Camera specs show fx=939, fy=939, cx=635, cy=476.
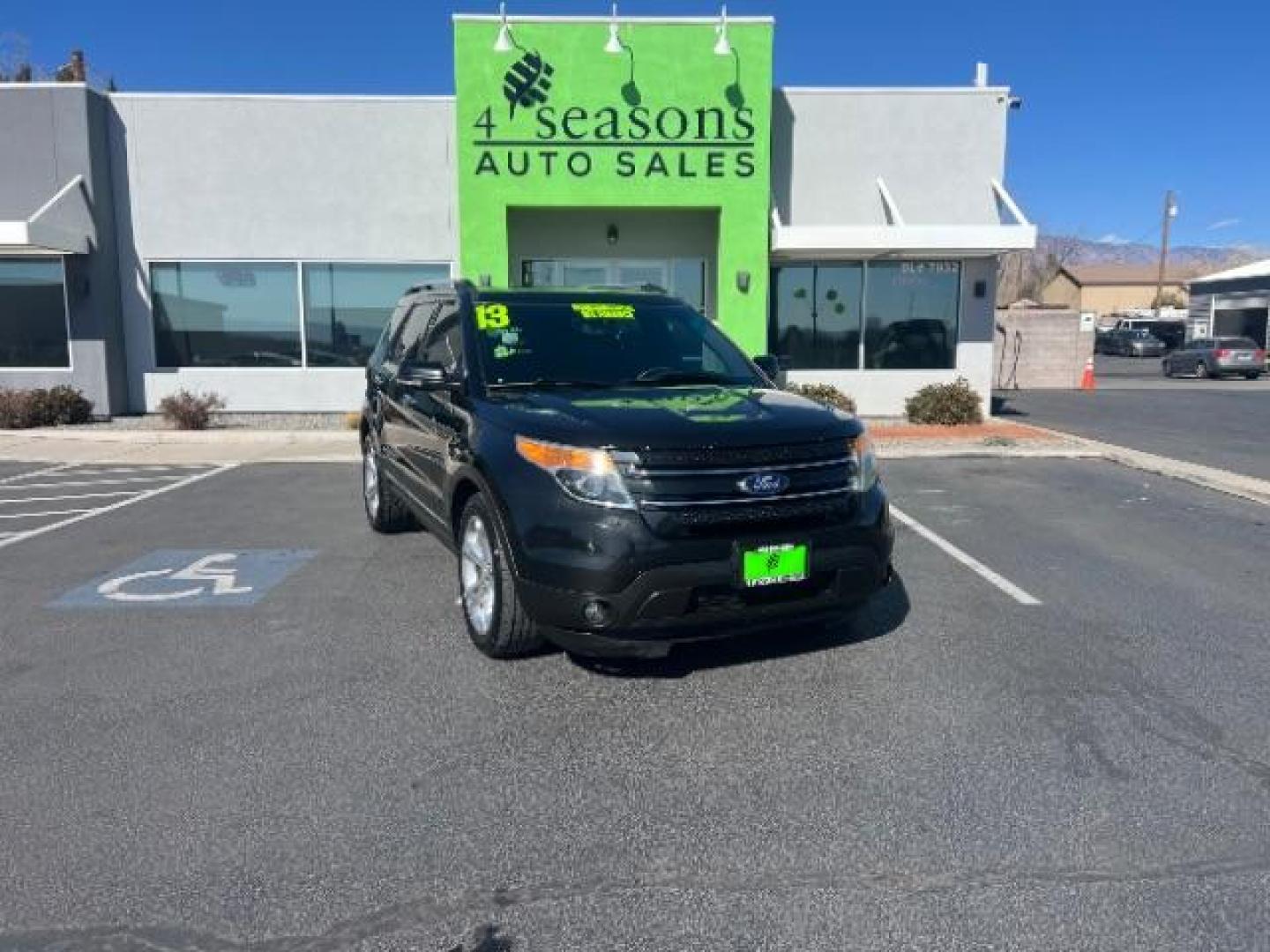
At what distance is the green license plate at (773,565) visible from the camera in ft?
13.2

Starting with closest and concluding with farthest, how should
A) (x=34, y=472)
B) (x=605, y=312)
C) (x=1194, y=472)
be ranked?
(x=605, y=312) < (x=1194, y=472) < (x=34, y=472)

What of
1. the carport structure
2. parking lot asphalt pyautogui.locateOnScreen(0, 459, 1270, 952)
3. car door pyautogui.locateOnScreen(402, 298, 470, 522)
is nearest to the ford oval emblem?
parking lot asphalt pyautogui.locateOnScreen(0, 459, 1270, 952)

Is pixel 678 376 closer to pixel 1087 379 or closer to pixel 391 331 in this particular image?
pixel 391 331

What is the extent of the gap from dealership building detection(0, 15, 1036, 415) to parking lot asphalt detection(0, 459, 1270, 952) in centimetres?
1006

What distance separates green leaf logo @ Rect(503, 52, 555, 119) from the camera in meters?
14.3

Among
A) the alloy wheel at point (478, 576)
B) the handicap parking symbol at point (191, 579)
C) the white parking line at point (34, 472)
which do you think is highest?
the alloy wheel at point (478, 576)

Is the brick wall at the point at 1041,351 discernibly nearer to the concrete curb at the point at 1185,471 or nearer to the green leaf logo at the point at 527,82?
the concrete curb at the point at 1185,471

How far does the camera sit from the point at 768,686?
14.5 ft

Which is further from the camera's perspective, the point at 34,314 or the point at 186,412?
the point at 34,314

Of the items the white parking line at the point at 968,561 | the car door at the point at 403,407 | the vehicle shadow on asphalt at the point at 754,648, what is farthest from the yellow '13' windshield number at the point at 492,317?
the white parking line at the point at 968,561

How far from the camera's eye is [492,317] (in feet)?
17.8

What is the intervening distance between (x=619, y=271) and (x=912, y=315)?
5076 millimetres

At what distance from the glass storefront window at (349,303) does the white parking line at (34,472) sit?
480cm

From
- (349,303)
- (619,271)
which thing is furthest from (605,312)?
(349,303)
